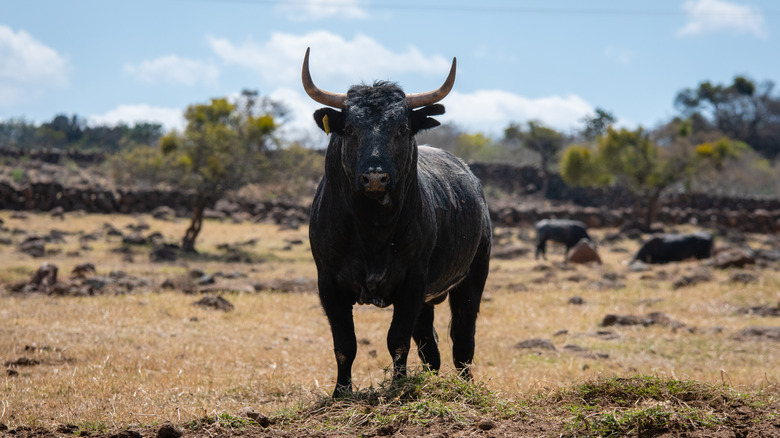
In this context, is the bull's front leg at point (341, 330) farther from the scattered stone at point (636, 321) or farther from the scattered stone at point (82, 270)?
the scattered stone at point (82, 270)

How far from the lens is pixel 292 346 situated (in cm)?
907

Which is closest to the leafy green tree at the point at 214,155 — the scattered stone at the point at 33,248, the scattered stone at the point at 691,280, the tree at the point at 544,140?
the scattered stone at the point at 33,248

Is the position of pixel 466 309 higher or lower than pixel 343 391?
higher

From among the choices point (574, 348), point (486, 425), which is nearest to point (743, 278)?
point (574, 348)

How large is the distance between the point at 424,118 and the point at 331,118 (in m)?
0.68

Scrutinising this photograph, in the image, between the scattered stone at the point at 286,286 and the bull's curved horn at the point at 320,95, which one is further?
the scattered stone at the point at 286,286

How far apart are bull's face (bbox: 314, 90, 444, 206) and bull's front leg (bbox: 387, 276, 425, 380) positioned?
709mm

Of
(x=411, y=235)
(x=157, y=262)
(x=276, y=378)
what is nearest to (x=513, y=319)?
(x=276, y=378)

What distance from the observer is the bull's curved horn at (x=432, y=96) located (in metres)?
5.28

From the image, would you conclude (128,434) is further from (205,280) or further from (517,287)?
(517,287)

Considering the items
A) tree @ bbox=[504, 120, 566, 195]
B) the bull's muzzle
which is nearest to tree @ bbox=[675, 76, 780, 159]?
tree @ bbox=[504, 120, 566, 195]

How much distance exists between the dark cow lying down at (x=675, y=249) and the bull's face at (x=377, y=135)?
19.7 m

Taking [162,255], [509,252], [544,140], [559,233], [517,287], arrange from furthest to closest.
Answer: [544,140] < [559,233] < [509,252] < [162,255] < [517,287]

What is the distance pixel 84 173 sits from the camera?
5041 centimetres
